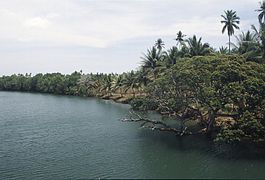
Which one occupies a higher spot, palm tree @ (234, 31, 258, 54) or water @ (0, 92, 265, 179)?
palm tree @ (234, 31, 258, 54)

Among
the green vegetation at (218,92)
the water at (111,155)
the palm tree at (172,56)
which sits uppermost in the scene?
the palm tree at (172,56)

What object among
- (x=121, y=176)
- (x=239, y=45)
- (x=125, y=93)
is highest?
(x=239, y=45)

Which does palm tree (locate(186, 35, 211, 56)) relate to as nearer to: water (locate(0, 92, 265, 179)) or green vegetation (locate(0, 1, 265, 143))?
green vegetation (locate(0, 1, 265, 143))

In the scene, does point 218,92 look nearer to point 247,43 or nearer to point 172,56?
point 247,43

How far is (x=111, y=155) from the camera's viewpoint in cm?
3153

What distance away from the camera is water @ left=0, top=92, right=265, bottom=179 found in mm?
26656

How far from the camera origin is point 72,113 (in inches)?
2424

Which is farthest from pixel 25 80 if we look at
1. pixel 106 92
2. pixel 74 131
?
pixel 74 131

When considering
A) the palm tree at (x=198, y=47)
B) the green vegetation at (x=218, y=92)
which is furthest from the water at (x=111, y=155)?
the palm tree at (x=198, y=47)

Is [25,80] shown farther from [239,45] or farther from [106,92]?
[239,45]

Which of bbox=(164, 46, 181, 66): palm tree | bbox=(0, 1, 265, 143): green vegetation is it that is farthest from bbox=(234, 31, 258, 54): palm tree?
bbox=(164, 46, 181, 66): palm tree

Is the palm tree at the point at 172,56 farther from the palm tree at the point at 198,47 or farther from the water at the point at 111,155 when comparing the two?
the water at the point at 111,155

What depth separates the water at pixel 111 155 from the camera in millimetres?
26656

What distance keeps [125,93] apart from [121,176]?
63844 mm
